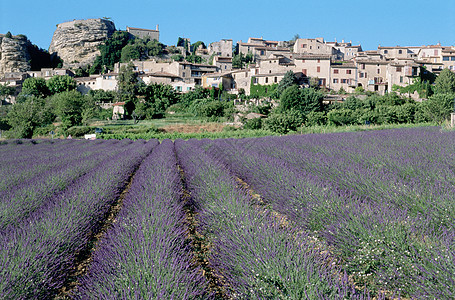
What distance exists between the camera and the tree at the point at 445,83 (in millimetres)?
38906

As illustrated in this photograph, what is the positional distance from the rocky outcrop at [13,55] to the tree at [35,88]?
16699 mm

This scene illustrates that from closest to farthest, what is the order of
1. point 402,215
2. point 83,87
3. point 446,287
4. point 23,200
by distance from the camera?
point 446,287, point 402,215, point 23,200, point 83,87

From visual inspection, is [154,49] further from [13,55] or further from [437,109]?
[437,109]

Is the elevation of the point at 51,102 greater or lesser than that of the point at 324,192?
greater

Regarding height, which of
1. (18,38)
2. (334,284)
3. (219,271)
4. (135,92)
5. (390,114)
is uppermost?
(18,38)

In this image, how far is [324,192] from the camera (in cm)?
419

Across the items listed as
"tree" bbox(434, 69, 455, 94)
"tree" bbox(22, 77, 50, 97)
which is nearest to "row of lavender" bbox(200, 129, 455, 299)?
"tree" bbox(434, 69, 455, 94)

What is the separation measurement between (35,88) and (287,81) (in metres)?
40.7

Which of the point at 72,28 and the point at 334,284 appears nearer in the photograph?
the point at 334,284

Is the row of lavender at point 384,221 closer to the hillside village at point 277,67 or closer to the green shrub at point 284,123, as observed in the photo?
the green shrub at point 284,123

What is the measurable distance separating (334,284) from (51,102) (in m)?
49.6

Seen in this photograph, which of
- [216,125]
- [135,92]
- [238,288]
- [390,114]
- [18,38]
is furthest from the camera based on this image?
[18,38]

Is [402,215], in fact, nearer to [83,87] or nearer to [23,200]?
[23,200]

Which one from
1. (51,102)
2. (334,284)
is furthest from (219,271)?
(51,102)
